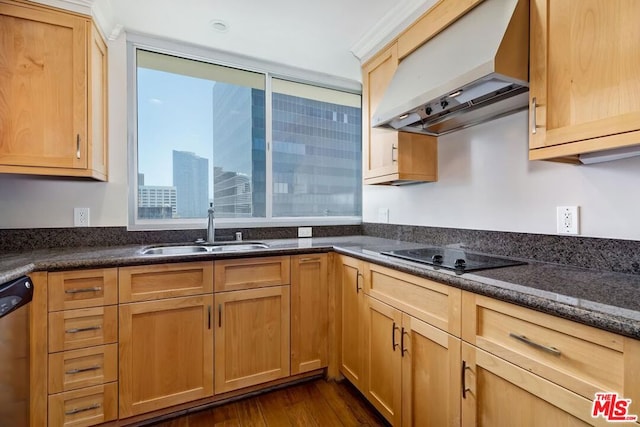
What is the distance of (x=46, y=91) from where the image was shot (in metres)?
1.63

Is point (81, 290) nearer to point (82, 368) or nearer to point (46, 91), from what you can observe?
point (82, 368)

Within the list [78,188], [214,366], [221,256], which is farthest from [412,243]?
[78,188]

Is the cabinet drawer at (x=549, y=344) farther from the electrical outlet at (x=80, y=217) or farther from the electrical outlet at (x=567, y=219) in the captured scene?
the electrical outlet at (x=80, y=217)

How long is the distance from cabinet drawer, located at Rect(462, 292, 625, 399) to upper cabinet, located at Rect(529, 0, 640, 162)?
0.59m

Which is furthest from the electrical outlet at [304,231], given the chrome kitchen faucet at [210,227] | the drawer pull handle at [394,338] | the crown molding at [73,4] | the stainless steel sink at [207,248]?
the crown molding at [73,4]

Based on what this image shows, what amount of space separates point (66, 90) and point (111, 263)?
39.6 inches

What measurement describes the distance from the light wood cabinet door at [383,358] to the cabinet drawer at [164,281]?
0.93 metres

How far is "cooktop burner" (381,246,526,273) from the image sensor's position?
1280 millimetres

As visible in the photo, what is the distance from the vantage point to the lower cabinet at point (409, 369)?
1.19m

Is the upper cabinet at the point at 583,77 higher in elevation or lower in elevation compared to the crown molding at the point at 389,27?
lower

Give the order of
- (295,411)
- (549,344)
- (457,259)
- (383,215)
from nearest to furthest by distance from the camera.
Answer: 1. (549,344)
2. (457,259)
3. (295,411)
4. (383,215)

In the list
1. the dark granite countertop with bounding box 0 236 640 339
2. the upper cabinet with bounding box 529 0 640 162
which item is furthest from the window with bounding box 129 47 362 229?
the upper cabinet with bounding box 529 0 640 162

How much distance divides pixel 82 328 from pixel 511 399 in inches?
72.8

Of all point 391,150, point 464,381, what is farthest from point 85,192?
point 464,381
